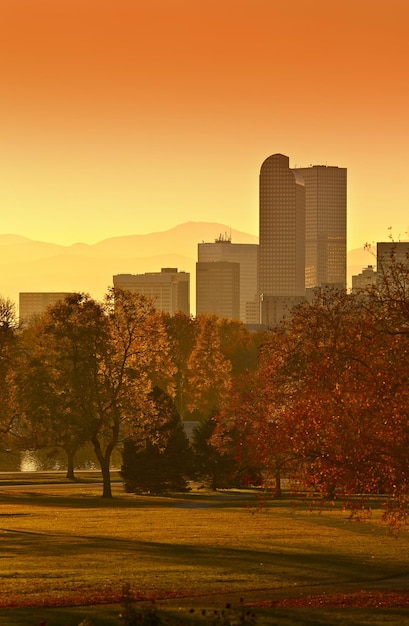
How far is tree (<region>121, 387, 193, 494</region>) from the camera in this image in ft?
290

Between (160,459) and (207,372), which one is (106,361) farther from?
(207,372)

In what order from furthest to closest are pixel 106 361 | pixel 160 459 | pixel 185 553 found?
pixel 160 459 < pixel 106 361 < pixel 185 553

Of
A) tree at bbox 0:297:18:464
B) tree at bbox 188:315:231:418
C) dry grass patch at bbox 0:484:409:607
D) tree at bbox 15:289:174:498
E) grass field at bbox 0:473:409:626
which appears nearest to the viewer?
grass field at bbox 0:473:409:626

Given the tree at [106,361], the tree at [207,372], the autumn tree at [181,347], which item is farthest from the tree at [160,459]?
the autumn tree at [181,347]

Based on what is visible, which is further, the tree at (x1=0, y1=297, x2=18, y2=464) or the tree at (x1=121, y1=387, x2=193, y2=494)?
the tree at (x1=121, y1=387, x2=193, y2=494)

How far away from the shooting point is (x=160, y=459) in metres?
89.9

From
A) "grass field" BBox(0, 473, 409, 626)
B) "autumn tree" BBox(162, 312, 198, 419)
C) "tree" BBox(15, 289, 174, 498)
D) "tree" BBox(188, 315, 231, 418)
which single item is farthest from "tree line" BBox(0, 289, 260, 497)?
"autumn tree" BBox(162, 312, 198, 419)

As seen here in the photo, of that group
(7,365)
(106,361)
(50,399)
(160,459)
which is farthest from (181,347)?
(7,365)

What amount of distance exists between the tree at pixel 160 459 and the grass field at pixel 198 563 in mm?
10570

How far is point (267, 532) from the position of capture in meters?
60.3

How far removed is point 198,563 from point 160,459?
4376 cm

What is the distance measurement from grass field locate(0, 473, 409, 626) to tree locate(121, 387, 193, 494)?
10.6 m

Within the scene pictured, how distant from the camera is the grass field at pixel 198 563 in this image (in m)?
35.0

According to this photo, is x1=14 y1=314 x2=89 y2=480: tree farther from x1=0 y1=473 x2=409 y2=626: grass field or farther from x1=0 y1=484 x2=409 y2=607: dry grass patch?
x1=0 y1=473 x2=409 y2=626: grass field
